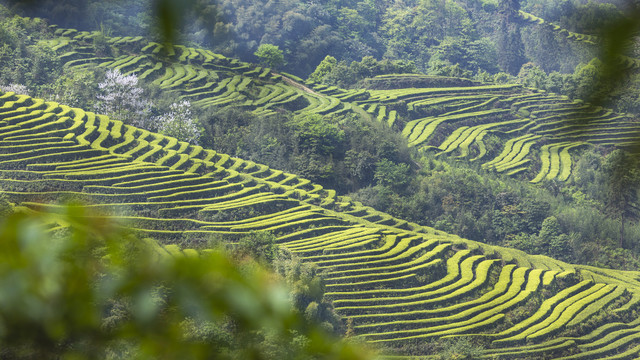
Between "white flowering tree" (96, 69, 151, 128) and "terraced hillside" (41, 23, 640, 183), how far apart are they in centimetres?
176

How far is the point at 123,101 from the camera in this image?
72.6 ft

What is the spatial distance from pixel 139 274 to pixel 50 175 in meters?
15.7

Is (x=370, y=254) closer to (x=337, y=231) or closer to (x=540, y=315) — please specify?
(x=337, y=231)

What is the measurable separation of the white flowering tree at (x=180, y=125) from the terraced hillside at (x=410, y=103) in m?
1.90

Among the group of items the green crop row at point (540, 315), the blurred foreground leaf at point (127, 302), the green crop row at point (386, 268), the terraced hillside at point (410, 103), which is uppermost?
the blurred foreground leaf at point (127, 302)

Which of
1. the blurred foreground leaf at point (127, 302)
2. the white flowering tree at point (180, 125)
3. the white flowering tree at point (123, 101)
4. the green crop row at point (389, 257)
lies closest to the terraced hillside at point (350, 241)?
the green crop row at point (389, 257)

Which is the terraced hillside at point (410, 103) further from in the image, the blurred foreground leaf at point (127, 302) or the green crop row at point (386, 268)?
the blurred foreground leaf at point (127, 302)

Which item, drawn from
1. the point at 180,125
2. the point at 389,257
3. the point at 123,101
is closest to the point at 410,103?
the point at 180,125

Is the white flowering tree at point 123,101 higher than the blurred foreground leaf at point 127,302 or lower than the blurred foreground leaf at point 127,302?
lower

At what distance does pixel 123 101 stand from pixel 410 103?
46.7ft

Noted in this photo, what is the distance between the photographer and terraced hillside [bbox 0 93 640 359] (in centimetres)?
1370

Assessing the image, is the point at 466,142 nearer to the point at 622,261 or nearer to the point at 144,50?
the point at 622,261

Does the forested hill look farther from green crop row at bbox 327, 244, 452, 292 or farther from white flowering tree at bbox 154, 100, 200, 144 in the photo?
white flowering tree at bbox 154, 100, 200, 144

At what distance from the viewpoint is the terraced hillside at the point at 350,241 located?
13.7m
